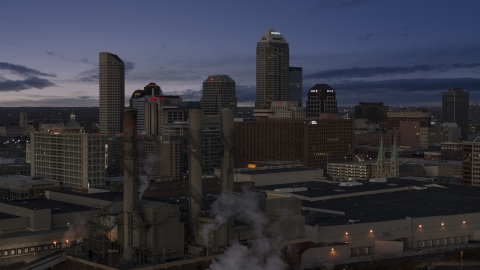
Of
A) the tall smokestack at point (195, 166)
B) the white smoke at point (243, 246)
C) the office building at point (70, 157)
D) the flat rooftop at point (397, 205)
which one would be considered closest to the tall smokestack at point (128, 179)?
the white smoke at point (243, 246)

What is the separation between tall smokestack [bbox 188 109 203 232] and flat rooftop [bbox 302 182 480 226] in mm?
14745

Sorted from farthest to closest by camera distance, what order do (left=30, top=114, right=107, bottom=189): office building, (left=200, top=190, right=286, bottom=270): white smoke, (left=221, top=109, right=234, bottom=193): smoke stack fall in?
1. (left=30, top=114, right=107, bottom=189): office building
2. (left=221, top=109, right=234, bottom=193): smoke stack
3. (left=200, top=190, right=286, bottom=270): white smoke

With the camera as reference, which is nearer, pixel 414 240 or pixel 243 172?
pixel 414 240

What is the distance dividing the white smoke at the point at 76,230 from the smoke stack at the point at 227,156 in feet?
45.3

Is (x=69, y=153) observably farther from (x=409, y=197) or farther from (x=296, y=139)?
(x=296, y=139)

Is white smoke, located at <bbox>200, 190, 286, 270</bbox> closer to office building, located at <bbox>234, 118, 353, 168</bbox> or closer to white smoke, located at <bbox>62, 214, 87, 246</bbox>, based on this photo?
white smoke, located at <bbox>62, 214, 87, 246</bbox>

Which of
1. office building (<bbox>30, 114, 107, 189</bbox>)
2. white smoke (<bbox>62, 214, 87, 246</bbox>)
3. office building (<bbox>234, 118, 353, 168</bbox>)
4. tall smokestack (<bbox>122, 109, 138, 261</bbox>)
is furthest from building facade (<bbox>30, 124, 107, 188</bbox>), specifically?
tall smokestack (<bbox>122, 109, 138, 261</bbox>)

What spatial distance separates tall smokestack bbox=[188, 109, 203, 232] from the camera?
58125 millimetres

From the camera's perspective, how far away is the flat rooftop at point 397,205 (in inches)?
2886

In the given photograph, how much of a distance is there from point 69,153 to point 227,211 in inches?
2190

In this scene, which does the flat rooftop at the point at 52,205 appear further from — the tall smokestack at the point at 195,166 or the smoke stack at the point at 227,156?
the smoke stack at the point at 227,156

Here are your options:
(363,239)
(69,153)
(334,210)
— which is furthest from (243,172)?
(363,239)

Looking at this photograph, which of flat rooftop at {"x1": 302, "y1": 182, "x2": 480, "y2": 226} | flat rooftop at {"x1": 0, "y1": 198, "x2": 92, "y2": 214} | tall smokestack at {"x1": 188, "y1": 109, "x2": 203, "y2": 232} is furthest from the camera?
flat rooftop at {"x1": 302, "y1": 182, "x2": 480, "y2": 226}

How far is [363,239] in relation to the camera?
2741 inches
